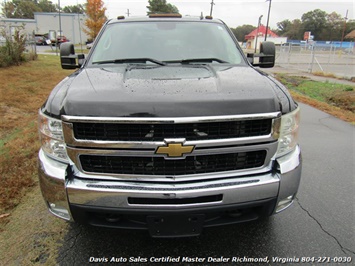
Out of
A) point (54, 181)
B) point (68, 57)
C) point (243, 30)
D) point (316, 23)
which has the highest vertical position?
point (316, 23)

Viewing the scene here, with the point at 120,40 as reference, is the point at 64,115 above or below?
below

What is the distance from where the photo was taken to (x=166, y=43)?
3297 mm

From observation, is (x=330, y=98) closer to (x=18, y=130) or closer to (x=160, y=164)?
(x=18, y=130)

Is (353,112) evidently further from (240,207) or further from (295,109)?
(240,207)

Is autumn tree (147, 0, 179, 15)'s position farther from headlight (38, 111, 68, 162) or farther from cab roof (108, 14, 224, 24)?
headlight (38, 111, 68, 162)

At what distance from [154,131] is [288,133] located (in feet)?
3.39

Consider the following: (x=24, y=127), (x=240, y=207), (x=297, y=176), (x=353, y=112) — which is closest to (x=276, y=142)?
(x=297, y=176)

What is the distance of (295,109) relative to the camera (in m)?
2.25

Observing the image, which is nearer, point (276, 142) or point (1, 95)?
point (276, 142)

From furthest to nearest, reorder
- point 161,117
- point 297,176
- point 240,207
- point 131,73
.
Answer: point 131,73
point 297,176
point 240,207
point 161,117

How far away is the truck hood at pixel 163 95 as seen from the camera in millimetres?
1882

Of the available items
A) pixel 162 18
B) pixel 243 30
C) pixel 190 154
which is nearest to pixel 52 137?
pixel 190 154

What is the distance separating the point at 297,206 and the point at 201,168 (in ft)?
5.51

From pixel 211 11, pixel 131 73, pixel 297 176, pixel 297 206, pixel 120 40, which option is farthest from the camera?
pixel 211 11
